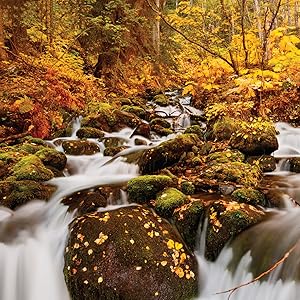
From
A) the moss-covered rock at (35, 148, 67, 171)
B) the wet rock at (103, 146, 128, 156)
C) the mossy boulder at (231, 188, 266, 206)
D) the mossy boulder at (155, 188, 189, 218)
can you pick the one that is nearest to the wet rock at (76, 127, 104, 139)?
the wet rock at (103, 146, 128, 156)

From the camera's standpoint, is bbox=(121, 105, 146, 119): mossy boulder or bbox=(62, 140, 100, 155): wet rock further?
bbox=(121, 105, 146, 119): mossy boulder

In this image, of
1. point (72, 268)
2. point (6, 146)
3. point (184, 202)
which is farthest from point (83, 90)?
point (72, 268)

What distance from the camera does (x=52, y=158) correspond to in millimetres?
7387

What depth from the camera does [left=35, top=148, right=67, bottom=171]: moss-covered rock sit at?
7.29 m

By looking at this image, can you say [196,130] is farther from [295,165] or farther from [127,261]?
[127,261]

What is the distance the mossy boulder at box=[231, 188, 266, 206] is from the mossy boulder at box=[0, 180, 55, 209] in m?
3.08

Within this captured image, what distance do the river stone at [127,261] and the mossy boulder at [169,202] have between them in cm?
Answer: 42

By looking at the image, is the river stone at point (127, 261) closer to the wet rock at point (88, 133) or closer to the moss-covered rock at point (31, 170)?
the moss-covered rock at point (31, 170)

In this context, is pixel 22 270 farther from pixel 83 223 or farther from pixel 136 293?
pixel 136 293

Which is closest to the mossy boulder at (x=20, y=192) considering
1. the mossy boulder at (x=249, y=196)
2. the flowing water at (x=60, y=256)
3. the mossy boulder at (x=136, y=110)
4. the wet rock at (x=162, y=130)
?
the flowing water at (x=60, y=256)

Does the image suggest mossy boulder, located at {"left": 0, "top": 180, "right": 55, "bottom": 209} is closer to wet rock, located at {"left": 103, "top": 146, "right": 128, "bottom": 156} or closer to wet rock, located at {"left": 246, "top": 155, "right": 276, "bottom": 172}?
wet rock, located at {"left": 103, "top": 146, "right": 128, "bottom": 156}

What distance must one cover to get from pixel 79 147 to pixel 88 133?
109cm

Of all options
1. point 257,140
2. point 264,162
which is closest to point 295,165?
point 264,162

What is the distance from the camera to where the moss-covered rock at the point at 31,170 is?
6.30m
